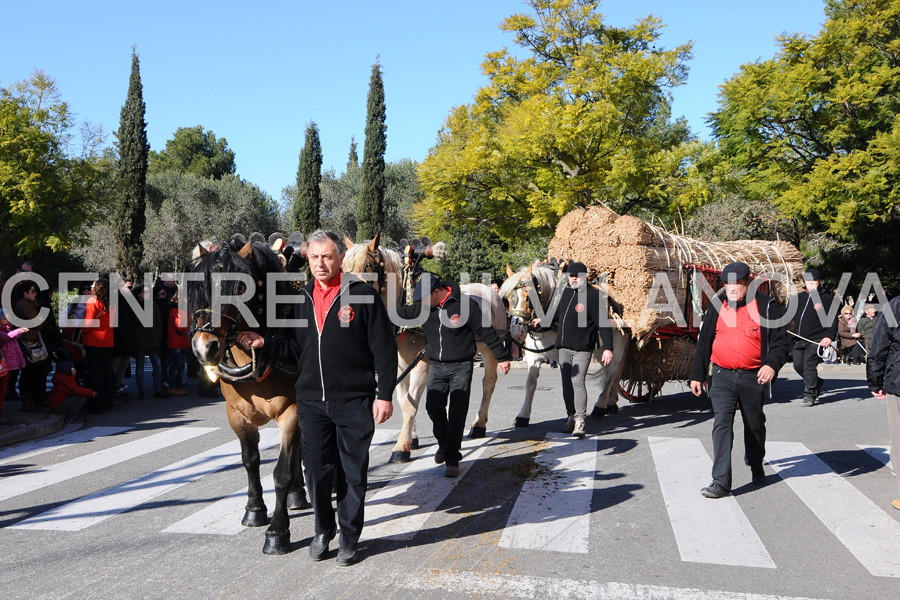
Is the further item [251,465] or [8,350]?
[8,350]

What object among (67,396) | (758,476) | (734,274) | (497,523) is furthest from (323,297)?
(67,396)

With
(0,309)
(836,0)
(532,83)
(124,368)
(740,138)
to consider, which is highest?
(836,0)

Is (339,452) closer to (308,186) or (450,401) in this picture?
(450,401)

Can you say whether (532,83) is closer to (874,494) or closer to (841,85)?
(841,85)

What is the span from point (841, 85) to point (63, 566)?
2190 cm

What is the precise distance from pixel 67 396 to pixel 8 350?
41.1 inches

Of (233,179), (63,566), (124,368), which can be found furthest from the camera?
(233,179)

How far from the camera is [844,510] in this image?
538 centimetres

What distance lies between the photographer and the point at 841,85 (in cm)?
1967

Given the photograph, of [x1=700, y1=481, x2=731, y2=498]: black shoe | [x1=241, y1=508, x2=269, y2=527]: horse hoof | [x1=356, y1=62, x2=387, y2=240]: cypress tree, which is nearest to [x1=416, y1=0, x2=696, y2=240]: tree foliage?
[x1=356, y1=62, x2=387, y2=240]: cypress tree

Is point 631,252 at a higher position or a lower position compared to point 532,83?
lower

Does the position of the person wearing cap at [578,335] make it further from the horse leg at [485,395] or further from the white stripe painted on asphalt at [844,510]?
the white stripe painted on asphalt at [844,510]

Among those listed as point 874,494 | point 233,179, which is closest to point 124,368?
point 874,494

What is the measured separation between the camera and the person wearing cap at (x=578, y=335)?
8.21 m
